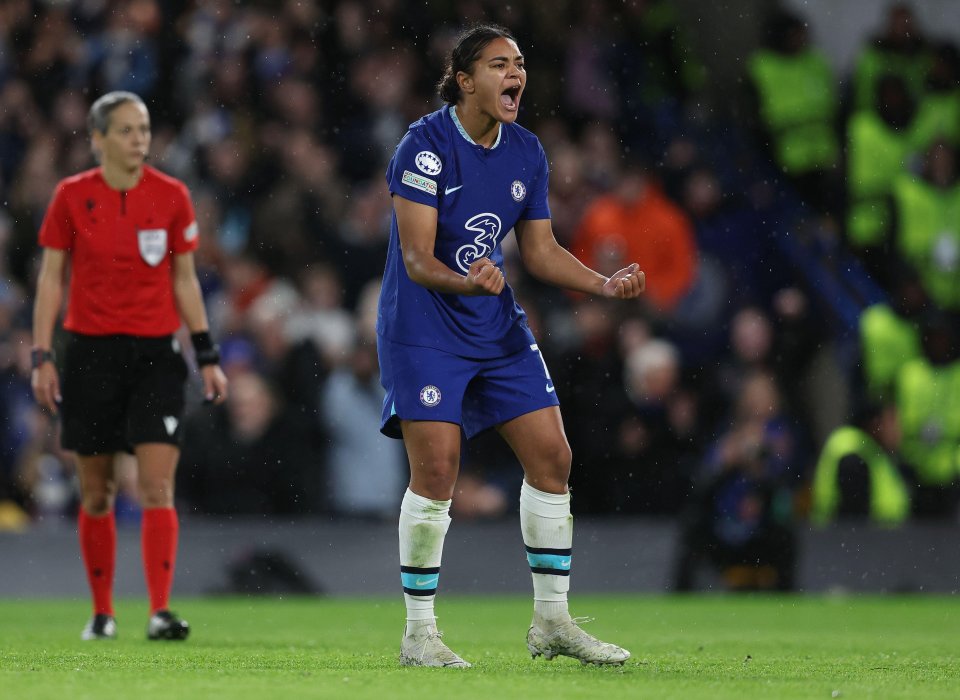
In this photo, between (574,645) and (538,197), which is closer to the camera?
(574,645)

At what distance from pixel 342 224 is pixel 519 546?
131 inches

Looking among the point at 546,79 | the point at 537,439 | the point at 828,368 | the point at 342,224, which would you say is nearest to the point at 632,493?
the point at 828,368

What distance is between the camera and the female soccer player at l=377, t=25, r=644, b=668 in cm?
620

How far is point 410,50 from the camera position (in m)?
15.4

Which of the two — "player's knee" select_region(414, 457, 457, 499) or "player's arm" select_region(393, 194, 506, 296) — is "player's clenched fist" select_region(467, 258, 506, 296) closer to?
"player's arm" select_region(393, 194, 506, 296)

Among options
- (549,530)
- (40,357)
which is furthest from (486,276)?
(40,357)

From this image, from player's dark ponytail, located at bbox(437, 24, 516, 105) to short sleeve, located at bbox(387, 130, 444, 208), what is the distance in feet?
0.93

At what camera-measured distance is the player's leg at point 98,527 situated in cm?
819

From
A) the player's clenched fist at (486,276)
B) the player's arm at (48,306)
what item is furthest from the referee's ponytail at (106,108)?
the player's clenched fist at (486,276)

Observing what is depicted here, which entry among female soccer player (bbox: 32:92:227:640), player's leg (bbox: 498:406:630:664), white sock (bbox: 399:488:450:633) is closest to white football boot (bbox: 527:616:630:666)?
player's leg (bbox: 498:406:630:664)

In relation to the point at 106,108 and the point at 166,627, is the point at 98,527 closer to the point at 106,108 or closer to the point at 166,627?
the point at 166,627

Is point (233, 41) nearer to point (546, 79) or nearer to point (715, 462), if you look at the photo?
point (546, 79)

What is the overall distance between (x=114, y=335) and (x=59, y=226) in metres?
0.56

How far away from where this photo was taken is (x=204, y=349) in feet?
27.5
